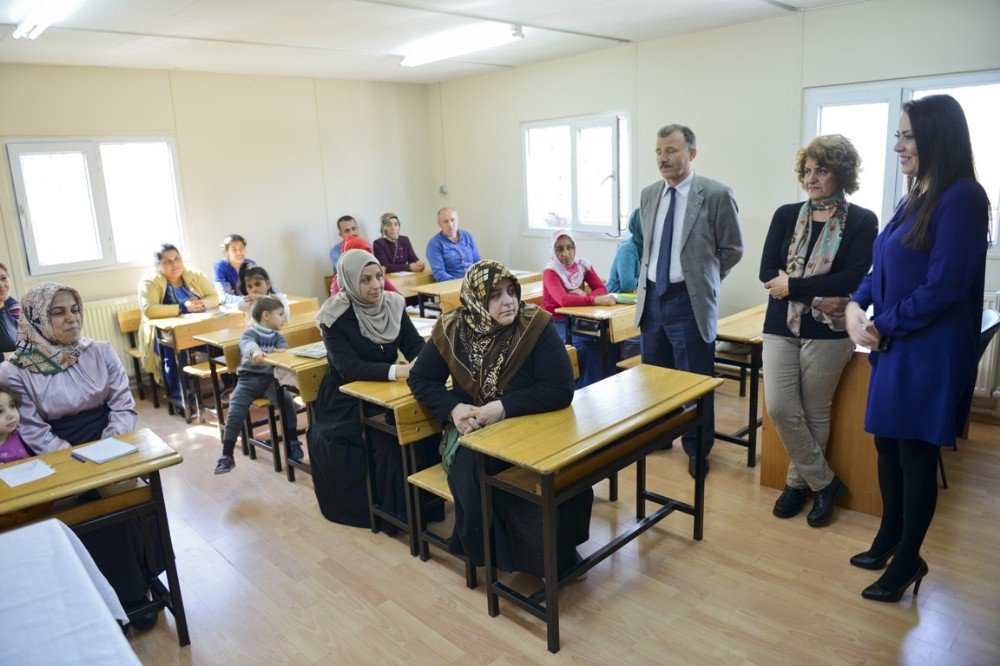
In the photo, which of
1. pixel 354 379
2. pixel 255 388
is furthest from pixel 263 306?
pixel 354 379

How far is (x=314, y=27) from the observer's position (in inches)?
182

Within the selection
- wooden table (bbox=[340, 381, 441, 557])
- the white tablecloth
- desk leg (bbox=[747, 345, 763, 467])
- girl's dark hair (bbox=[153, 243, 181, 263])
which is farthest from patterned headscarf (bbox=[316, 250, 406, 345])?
girl's dark hair (bbox=[153, 243, 181, 263])

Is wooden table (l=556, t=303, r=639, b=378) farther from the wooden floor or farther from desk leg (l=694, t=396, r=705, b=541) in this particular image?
desk leg (l=694, t=396, r=705, b=541)

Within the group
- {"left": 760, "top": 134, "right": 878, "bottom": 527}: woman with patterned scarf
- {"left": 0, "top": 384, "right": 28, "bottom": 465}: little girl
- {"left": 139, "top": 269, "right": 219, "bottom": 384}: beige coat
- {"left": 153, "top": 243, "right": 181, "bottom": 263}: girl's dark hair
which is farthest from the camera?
{"left": 153, "top": 243, "right": 181, "bottom": 263}: girl's dark hair

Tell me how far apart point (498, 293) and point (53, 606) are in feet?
5.22

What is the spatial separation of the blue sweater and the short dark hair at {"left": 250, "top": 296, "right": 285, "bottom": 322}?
2617 mm

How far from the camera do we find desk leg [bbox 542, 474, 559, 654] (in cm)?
221

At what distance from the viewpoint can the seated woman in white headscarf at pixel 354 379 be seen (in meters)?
3.14

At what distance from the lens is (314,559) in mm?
3035

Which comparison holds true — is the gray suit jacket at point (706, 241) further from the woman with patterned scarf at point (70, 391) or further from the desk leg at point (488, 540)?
the woman with patterned scarf at point (70, 391)

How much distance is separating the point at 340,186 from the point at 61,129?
2.46 meters

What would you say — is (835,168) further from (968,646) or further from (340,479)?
(340,479)

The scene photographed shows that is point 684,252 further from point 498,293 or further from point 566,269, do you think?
point 566,269

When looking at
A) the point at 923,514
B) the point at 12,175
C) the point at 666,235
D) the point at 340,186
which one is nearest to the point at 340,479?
the point at 666,235
